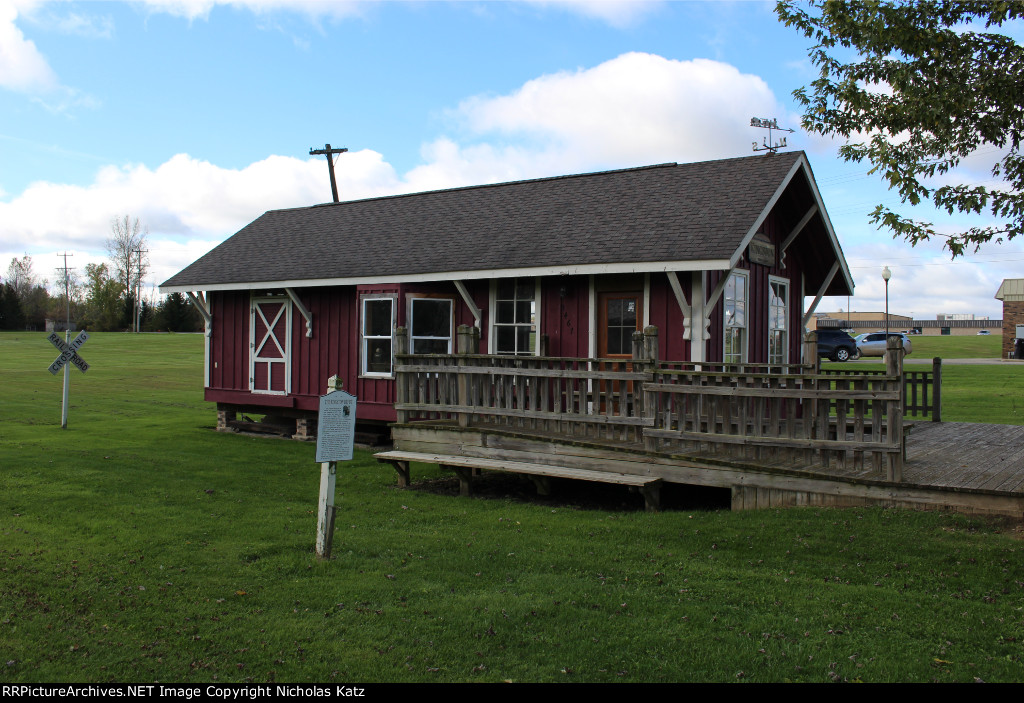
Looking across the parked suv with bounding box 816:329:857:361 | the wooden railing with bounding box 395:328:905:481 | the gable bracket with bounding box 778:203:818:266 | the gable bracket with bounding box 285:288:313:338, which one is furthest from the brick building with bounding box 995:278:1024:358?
the gable bracket with bounding box 285:288:313:338

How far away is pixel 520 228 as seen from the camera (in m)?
14.2

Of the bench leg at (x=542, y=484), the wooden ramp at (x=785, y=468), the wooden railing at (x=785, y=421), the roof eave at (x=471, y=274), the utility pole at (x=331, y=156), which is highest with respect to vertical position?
the utility pole at (x=331, y=156)

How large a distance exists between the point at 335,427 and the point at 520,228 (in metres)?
7.69

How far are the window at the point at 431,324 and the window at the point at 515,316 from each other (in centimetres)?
103

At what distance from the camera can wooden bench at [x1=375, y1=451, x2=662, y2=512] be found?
30.7ft

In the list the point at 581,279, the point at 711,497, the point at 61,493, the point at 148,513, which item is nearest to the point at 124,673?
the point at 148,513

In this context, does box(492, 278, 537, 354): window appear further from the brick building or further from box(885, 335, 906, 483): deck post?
the brick building

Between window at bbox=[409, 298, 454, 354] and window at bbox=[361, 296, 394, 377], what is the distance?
549 mm

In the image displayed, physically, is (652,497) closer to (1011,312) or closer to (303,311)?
(303,311)

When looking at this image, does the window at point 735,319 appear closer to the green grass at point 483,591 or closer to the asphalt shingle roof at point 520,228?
the asphalt shingle roof at point 520,228

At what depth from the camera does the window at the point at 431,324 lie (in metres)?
14.4

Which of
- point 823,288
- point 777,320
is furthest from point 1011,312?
point 777,320

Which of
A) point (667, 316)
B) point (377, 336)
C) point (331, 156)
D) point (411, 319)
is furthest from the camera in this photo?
point (331, 156)

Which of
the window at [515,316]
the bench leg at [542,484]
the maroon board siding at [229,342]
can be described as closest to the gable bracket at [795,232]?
the window at [515,316]
